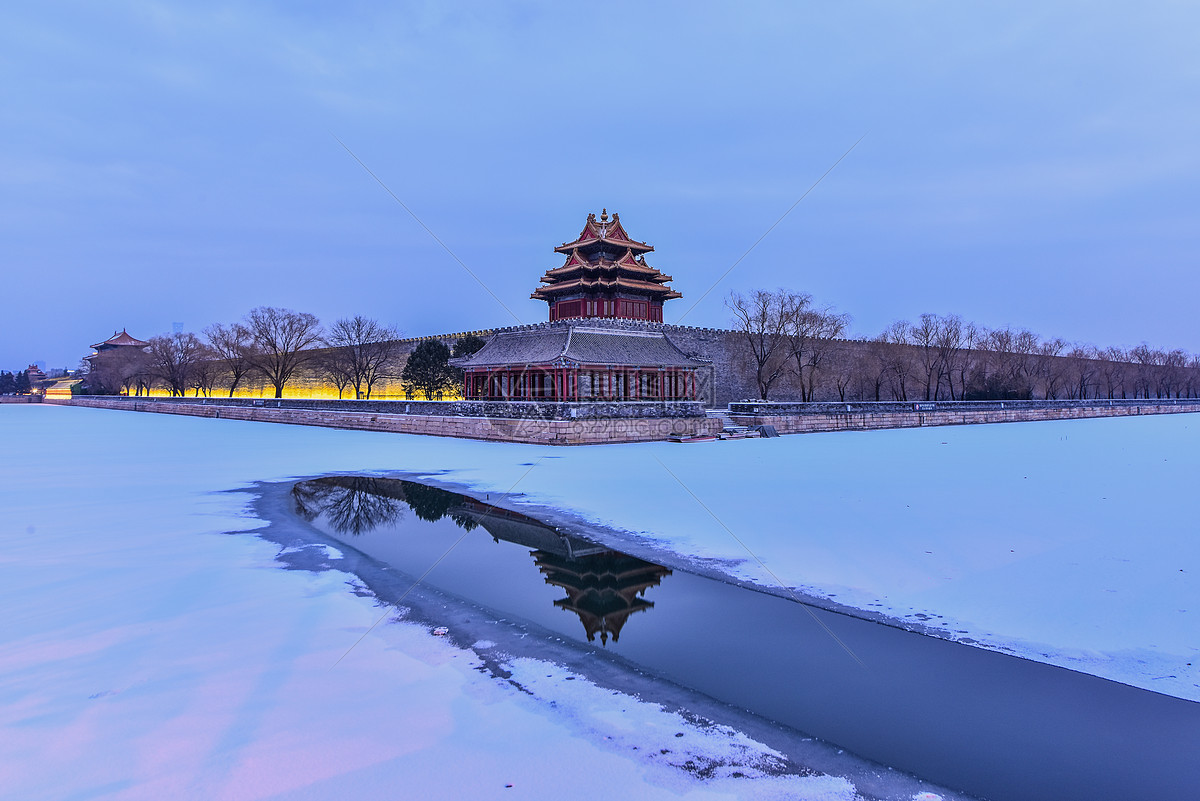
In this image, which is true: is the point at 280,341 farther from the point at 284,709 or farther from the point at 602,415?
the point at 284,709

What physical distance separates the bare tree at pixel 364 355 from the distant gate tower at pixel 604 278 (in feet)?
61.4

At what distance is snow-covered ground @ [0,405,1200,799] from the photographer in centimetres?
395

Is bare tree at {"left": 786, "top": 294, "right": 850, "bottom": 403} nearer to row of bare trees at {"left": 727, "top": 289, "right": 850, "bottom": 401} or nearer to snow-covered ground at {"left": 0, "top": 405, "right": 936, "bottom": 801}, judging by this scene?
row of bare trees at {"left": 727, "top": 289, "right": 850, "bottom": 401}

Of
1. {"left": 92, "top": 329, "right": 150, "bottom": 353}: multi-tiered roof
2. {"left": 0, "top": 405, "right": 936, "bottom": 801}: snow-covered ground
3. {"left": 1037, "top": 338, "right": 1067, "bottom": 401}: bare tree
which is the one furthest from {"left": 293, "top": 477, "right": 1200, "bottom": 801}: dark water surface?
{"left": 92, "top": 329, "right": 150, "bottom": 353}: multi-tiered roof

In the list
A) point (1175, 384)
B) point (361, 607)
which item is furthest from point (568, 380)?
point (1175, 384)

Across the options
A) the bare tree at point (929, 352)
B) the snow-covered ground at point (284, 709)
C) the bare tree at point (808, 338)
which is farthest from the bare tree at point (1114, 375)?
the snow-covered ground at point (284, 709)

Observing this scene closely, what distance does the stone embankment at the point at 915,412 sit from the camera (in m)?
31.8

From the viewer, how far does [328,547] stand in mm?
9820

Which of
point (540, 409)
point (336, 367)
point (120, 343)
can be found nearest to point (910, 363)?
point (540, 409)

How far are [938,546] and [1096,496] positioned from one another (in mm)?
6892

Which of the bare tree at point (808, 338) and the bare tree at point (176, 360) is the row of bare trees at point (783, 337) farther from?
the bare tree at point (176, 360)

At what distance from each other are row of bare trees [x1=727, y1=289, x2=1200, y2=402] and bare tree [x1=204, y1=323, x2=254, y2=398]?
41.1 m

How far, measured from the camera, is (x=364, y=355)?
168ft

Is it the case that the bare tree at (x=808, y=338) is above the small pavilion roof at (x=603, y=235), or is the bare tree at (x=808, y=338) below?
below
